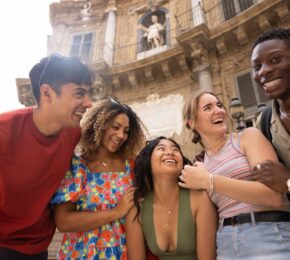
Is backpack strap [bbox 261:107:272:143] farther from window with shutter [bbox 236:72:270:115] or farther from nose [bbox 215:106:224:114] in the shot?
window with shutter [bbox 236:72:270:115]

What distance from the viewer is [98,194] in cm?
238

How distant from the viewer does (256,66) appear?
7.64 ft

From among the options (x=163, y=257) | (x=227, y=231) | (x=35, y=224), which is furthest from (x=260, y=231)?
(x=35, y=224)

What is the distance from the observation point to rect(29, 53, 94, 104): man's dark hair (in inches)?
96.6

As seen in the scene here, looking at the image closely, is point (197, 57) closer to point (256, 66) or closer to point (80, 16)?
point (256, 66)

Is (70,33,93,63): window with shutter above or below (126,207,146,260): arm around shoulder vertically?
above

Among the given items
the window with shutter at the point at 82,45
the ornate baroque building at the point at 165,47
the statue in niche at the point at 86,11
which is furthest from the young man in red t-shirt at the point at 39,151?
the statue in niche at the point at 86,11

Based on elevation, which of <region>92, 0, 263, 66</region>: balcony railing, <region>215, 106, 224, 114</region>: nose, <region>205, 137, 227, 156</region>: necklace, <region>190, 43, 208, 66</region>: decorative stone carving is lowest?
<region>205, 137, 227, 156</region>: necklace

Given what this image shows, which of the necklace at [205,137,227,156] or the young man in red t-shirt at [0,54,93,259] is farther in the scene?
the necklace at [205,137,227,156]

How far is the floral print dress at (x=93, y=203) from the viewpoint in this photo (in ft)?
7.34

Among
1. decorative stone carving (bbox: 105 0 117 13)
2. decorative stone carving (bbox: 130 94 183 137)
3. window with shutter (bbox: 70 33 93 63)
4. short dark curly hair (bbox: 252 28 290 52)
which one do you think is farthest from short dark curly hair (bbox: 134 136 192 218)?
decorative stone carving (bbox: 105 0 117 13)

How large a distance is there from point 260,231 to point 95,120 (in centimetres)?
183

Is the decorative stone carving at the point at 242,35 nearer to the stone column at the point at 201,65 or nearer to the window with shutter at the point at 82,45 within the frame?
the stone column at the point at 201,65

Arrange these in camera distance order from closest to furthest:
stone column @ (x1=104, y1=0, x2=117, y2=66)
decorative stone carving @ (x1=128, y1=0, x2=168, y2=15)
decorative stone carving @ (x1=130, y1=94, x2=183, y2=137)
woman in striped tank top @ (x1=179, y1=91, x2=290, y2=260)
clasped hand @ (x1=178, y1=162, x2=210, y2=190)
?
woman in striped tank top @ (x1=179, y1=91, x2=290, y2=260)
clasped hand @ (x1=178, y1=162, x2=210, y2=190)
decorative stone carving @ (x1=130, y1=94, x2=183, y2=137)
stone column @ (x1=104, y1=0, x2=117, y2=66)
decorative stone carving @ (x1=128, y1=0, x2=168, y2=15)
